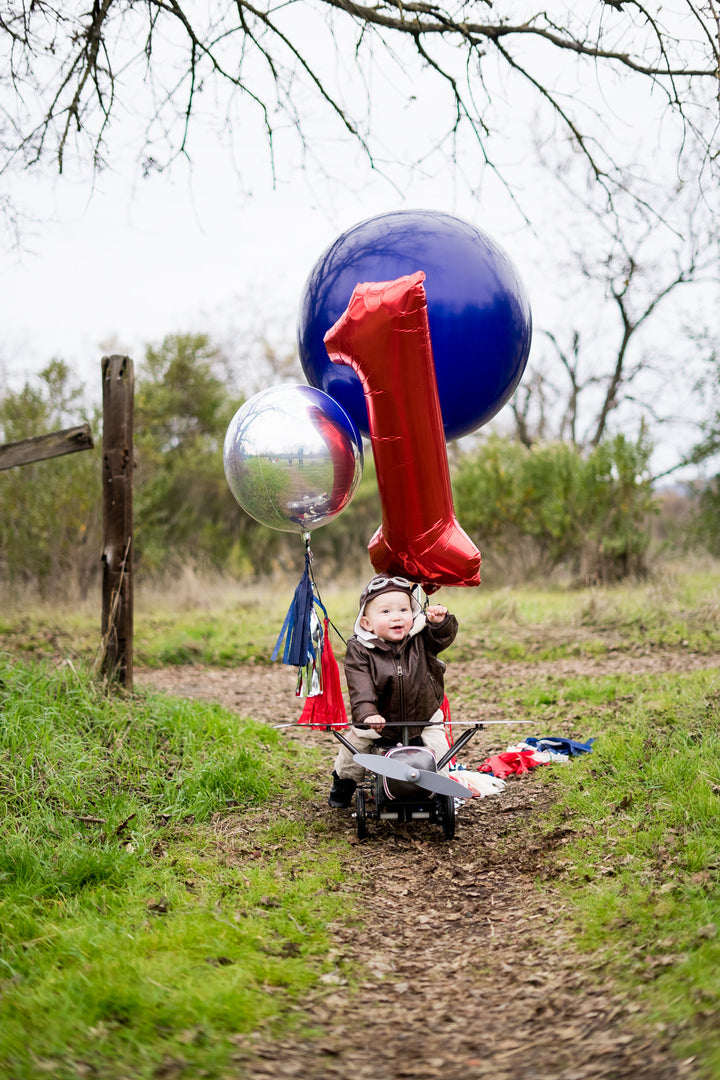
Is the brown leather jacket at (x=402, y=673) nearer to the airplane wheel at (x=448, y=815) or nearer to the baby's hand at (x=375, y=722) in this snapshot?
the baby's hand at (x=375, y=722)

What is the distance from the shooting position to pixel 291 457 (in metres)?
4.01

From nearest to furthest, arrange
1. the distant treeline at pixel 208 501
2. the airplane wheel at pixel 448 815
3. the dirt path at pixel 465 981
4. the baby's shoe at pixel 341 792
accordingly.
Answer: the dirt path at pixel 465 981, the airplane wheel at pixel 448 815, the baby's shoe at pixel 341 792, the distant treeline at pixel 208 501

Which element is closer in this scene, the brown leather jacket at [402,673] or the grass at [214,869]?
the grass at [214,869]

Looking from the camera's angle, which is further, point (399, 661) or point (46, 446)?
point (46, 446)

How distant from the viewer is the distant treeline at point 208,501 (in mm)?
12172

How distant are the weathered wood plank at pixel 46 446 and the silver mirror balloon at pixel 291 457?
2195 mm

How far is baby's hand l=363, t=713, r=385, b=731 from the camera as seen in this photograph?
4.19m

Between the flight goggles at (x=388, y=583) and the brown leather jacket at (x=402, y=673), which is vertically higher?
the flight goggles at (x=388, y=583)

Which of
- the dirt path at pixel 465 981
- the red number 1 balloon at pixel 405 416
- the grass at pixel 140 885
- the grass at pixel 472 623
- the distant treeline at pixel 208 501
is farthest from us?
the distant treeline at pixel 208 501

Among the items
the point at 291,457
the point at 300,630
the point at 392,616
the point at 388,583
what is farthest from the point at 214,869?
the point at 291,457

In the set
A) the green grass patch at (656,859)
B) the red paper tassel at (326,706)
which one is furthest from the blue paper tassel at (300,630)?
the green grass patch at (656,859)

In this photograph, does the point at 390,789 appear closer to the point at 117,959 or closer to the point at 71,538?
the point at 117,959

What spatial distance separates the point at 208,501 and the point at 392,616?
1231cm

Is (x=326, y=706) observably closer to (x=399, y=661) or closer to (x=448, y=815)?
(x=399, y=661)
